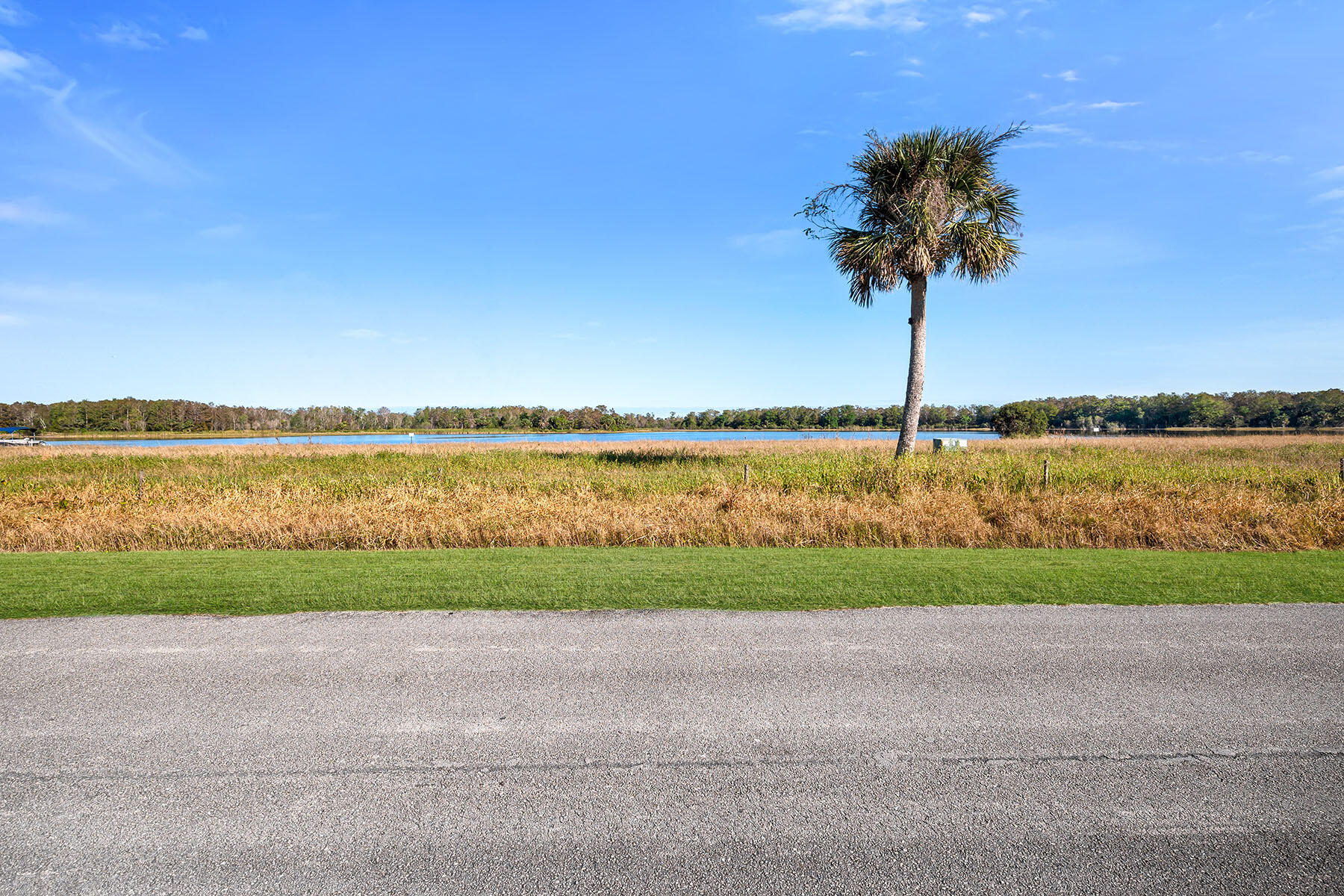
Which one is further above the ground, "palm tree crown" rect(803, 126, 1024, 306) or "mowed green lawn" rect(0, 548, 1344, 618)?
"palm tree crown" rect(803, 126, 1024, 306)

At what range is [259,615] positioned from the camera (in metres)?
6.18

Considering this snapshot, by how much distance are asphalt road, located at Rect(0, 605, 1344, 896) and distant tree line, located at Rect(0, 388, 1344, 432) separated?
70079 millimetres

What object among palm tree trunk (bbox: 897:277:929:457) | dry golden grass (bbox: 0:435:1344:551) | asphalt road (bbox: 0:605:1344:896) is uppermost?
palm tree trunk (bbox: 897:277:929:457)

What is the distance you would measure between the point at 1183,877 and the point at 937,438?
22.4m

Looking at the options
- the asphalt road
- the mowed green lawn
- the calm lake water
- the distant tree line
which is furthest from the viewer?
the distant tree line

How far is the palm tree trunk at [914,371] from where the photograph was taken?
20.3 m

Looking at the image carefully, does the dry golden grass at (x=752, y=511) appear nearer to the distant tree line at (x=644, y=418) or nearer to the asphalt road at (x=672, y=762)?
the asphalt road at (x=672, y=762)

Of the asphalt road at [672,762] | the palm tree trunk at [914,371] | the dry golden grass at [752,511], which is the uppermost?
the palm tree trunk at [914,371]

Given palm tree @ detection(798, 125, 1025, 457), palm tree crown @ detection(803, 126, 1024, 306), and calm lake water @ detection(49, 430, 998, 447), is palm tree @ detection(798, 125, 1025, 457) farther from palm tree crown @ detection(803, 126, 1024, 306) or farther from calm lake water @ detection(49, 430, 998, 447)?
calm lake water @ detection(49, 430, 998, 447)

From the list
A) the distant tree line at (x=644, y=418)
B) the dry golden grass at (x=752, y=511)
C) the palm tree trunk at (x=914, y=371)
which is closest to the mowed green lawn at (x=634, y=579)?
the dry golden grass at (x=752, y=511)

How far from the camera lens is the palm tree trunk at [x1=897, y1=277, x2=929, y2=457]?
2033cm

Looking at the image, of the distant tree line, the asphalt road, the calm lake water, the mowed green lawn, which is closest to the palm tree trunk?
the mowed green lawn

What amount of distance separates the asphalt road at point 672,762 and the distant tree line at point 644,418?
230ft

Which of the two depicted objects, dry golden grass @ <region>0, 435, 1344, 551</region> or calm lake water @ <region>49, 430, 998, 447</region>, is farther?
calm lake water @ <region>49, 430, 998, 447</region>
